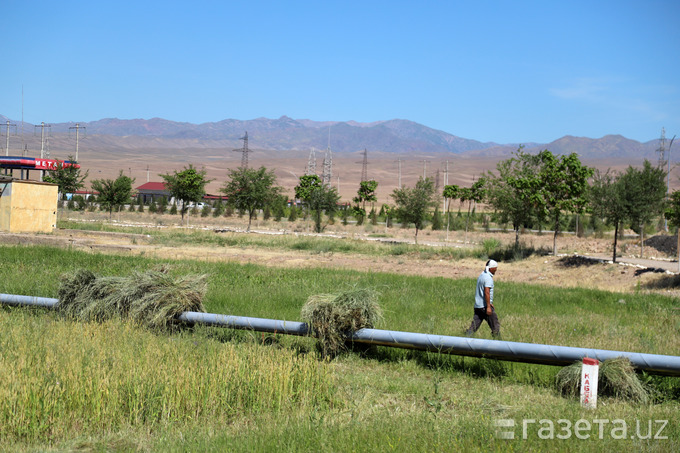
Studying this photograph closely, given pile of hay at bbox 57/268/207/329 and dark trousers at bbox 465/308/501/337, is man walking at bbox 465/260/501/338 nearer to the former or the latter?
dark trousers at bbox 465/308/501/337

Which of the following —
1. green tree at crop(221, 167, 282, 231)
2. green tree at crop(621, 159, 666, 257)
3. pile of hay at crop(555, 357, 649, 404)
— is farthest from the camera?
green tree at crop(221, 167, 282, 231)

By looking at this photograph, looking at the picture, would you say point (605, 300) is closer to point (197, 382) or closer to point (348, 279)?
point (348, 279)

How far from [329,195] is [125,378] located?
5658 cm

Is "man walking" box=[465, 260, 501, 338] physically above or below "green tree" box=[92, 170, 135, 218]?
below

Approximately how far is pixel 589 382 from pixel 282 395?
11.9 ft

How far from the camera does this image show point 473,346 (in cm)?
854

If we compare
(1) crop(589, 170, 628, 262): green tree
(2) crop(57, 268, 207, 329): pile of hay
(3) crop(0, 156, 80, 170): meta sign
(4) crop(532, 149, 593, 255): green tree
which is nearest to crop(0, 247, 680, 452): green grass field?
(2) crop(57, 268, 207, 329): pile of hay

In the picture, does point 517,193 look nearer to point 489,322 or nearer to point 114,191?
point 489,322

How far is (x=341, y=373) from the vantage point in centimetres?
851

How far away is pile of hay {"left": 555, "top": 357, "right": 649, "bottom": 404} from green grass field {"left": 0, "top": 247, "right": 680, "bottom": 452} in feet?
0.68

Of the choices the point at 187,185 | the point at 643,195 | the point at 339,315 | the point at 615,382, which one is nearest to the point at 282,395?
the point at 339,315

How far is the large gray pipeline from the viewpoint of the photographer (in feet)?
25.2

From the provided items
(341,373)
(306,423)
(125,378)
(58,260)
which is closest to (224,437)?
(306,423)

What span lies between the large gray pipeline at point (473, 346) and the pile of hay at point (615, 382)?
170mm
